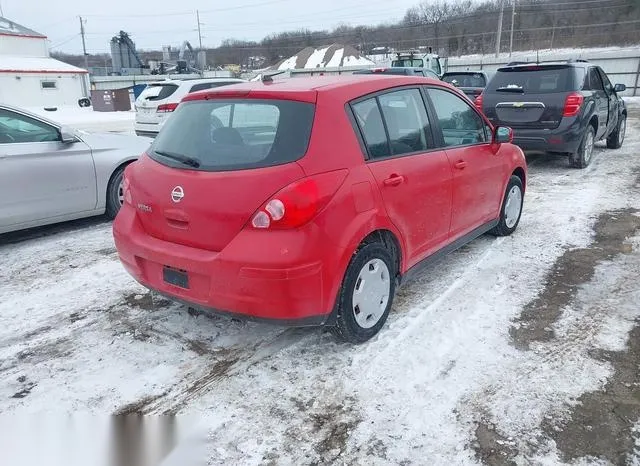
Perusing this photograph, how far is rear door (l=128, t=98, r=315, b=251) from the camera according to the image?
2.86 metres

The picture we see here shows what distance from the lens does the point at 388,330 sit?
3529 mm

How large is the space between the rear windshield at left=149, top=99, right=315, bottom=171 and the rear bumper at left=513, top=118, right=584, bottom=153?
20.8 feet

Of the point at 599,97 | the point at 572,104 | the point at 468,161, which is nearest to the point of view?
the point at 468,161

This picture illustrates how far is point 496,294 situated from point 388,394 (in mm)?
1627

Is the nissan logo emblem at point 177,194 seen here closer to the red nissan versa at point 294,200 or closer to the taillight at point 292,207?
the red nissan versa at point 294,200

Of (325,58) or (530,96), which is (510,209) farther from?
(325,58)

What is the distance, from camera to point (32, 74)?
34.3 meters

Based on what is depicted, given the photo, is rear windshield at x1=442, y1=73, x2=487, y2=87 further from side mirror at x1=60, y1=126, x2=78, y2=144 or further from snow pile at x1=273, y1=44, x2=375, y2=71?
snow pile at x1=273, y1=44, x2=375, y2=71

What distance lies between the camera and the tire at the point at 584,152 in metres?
8.52

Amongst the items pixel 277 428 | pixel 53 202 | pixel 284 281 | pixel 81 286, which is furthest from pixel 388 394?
pixel 53 202

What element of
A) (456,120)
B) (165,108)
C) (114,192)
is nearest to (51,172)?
(114,192)

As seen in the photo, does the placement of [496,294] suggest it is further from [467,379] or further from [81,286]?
[81,286]

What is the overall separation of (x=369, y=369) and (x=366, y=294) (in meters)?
0.46

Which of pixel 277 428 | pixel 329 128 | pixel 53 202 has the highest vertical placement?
pixel 329 128
